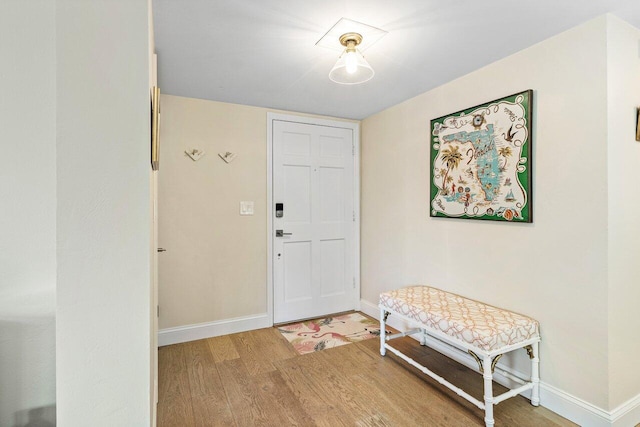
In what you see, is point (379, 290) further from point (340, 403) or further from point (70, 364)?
point (70, 364)

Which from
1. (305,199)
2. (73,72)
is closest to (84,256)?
(73,72)

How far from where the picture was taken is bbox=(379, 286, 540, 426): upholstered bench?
1753 mm

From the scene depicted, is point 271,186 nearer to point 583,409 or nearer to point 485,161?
point 485,161

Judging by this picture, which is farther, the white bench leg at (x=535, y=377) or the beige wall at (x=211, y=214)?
the beige wall at (x=211, y=214)

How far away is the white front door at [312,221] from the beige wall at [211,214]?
0.59ft

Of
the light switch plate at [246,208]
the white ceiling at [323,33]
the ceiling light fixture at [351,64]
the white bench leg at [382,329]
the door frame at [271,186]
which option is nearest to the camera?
the white ceiling at [323,33]

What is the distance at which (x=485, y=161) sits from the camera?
2.19 metres

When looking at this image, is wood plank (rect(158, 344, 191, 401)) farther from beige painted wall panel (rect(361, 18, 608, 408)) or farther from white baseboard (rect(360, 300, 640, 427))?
white baseboard (rect(360, 300, 640, 427))

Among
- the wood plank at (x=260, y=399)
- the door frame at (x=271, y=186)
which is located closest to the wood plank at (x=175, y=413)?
the wood plank at (x=260, y=399)

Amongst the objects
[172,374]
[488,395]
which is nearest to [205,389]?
[172,374]

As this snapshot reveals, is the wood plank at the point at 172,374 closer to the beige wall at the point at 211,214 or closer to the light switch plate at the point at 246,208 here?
the beige wall at the point at 211,214

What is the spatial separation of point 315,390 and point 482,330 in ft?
3.65

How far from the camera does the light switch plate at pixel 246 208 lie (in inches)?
120

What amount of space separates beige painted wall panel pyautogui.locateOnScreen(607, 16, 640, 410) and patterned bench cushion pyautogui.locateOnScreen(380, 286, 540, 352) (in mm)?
391
